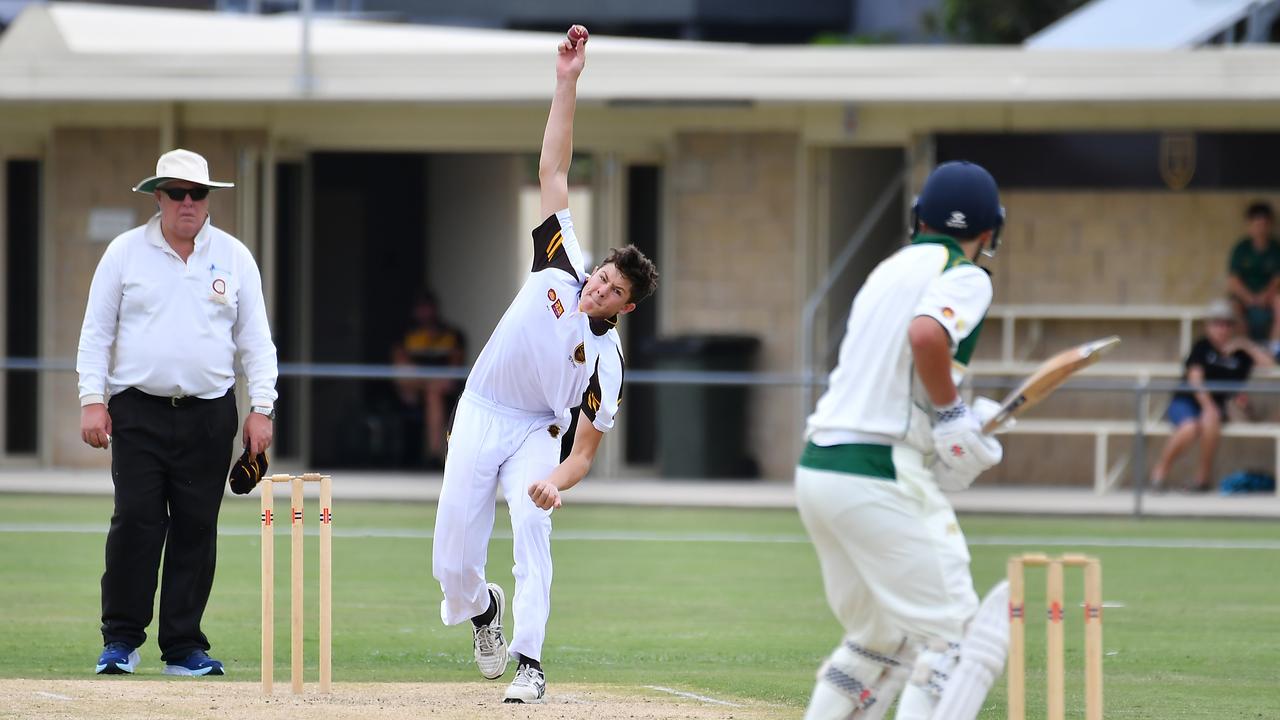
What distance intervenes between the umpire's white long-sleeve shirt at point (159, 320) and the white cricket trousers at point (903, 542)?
350 centimetres

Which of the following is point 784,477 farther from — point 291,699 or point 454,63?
point 291,699

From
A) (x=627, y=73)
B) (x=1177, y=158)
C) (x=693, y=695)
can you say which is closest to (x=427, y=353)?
(x=627, y=73)

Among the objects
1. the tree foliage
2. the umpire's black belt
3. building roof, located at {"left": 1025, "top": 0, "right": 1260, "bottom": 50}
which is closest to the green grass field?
the umpire's black belt

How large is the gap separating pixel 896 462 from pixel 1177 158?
15.3 metres

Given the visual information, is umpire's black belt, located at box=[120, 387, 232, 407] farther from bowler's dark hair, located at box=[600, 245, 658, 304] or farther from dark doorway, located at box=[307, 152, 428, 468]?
dark doorway, located at box=[307, 152, 428, 468]

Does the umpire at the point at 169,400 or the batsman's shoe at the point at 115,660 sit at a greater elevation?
the umpire at the point at 169,400

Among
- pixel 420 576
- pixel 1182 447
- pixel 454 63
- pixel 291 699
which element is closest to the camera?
pixel 291 699

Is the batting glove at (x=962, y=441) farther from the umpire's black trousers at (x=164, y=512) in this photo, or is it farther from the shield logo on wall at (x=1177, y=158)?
the shield logo on wall at (x=1177, y=158)

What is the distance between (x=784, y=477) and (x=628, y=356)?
3.21 meters

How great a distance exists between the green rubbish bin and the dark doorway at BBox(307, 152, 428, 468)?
350 centimetres

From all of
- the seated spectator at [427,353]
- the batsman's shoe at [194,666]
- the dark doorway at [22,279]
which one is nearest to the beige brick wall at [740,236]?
the seated spectator at [427,353]

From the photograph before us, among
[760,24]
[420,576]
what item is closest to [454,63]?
[420,576]

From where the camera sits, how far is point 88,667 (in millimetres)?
9305

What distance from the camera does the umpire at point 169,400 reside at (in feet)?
28.7
